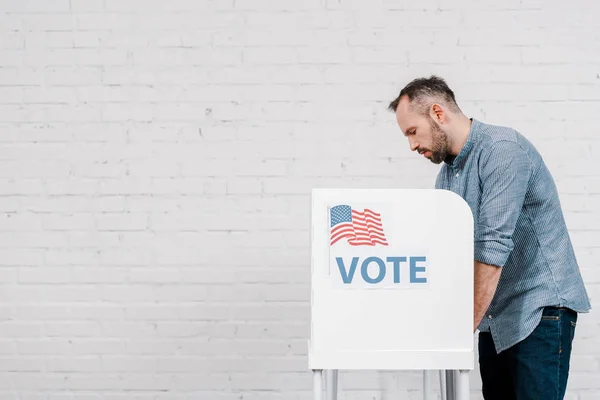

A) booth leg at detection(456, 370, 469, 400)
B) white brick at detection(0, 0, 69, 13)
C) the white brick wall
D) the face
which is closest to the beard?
the face

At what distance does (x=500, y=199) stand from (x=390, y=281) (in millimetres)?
359

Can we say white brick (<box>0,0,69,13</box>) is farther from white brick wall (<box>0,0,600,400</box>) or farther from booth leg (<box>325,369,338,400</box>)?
booth leg (<box>325,369,338,400</box>)

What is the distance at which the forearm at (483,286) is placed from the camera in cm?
141

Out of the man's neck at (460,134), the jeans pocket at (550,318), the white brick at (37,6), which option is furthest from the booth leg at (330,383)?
the white brick at (37,6)

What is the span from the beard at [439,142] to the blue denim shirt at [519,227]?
0.04m

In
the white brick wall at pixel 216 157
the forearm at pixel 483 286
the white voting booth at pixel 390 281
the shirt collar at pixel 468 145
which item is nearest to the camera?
the white voting booth at pixel 390 281

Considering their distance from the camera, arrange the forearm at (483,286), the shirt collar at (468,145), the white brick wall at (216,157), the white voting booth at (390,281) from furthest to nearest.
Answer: the white brick wall at (216,157) < the shirt collar at (468,145) < the forearm at (483,286) < the white voting booth at (390,281)

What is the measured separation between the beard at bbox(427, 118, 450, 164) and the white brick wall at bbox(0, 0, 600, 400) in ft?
2.65

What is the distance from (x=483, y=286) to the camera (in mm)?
1421

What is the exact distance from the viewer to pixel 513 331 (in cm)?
154

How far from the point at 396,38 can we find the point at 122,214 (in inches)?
50.9

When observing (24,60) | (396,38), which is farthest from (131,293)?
(396,38)

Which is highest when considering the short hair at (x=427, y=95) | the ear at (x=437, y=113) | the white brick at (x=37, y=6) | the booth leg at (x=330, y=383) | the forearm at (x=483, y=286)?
the white brick at (x=37, y=6)

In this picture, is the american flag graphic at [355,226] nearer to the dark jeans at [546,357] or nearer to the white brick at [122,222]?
the dark jeans at [546,357]
